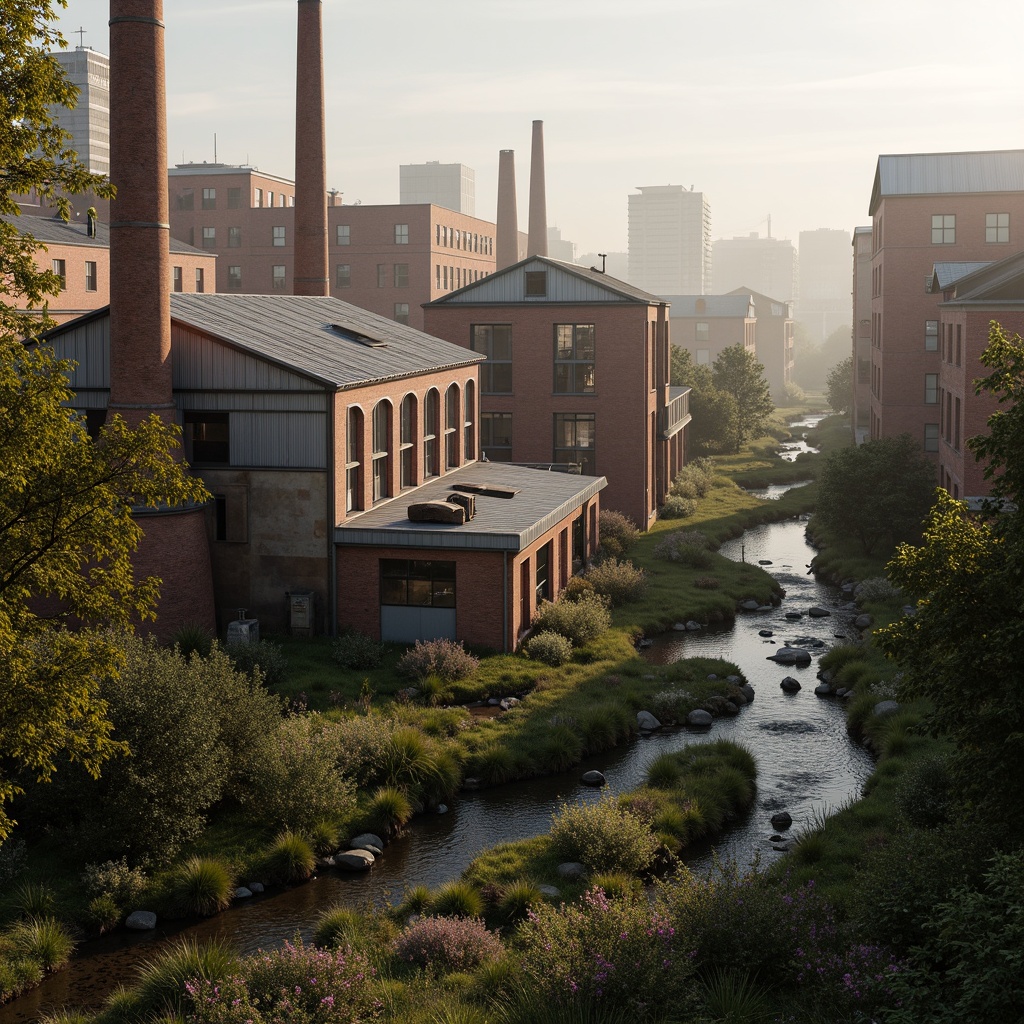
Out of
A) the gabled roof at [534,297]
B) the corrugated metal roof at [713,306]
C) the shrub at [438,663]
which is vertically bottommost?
the shrub at [438,663]

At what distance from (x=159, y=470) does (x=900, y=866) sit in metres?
10.5

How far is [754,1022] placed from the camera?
497 inches

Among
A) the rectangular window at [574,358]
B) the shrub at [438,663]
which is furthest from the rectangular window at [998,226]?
the shrub at [438,663]

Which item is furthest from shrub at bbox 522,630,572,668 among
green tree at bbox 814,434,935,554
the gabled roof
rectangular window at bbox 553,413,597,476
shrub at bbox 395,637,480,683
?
the gabled roof

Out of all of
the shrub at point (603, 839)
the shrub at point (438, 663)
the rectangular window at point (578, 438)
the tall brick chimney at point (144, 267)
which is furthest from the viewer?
the rectangular window at point (578, 438)

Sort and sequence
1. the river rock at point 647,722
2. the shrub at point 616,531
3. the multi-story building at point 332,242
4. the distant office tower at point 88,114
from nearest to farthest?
the river rock at point 647,722
the shrub at point 616,531
the multi-story building at point 332,242
the distant office tower at point 88,114

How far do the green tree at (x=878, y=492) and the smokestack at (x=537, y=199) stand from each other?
43428 mm

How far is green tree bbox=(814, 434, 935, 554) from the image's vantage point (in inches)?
1704

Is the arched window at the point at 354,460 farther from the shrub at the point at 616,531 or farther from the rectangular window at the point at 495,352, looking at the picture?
the rectangular window at the point at 495,352

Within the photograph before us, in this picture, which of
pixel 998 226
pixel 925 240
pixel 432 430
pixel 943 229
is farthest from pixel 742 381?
pixel 432 430

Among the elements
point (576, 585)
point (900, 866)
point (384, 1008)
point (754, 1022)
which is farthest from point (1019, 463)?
point (576, 585)

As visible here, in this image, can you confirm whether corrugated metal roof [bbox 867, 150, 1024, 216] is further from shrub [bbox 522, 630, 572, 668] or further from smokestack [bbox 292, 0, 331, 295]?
shrub [bbox 522, 630, 572, 668]

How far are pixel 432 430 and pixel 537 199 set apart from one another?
161ft

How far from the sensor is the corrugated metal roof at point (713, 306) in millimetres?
123125
